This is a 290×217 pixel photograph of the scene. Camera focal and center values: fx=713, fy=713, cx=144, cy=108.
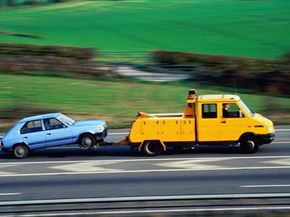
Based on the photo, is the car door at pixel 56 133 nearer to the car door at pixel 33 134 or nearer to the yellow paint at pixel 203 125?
the car door at pixel 33 134

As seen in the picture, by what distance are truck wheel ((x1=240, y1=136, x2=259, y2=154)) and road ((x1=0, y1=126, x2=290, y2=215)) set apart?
208mm

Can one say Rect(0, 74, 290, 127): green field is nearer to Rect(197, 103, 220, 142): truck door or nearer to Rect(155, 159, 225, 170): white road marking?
Rect(197, 103, 220, 142): truck door

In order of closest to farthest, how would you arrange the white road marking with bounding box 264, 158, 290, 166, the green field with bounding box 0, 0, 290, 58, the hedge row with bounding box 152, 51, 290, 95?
the white road marking with bounding box 264, 158, 290, 166 < the hedge row with bounding box 152, 51, 290, 95 < the green field with bounding box 0, 0, 290, 58

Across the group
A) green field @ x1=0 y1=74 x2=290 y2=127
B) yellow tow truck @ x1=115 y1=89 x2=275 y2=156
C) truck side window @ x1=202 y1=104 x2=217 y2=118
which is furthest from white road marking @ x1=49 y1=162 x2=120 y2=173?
green field @ x1=0 y1=74 x2=290 y2=127

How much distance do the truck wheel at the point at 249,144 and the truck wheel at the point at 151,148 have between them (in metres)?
2.45

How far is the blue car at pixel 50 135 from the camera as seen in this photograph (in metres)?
21.3

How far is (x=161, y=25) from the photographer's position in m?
54.4

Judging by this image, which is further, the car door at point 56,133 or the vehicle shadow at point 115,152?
the car door at point 56,133

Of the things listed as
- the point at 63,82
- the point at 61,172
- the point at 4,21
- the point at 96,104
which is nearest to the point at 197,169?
the point at 61,172

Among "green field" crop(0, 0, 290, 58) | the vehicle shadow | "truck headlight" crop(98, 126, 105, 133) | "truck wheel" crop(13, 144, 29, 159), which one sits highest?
"green field" crop(0, 0, 290, 58)

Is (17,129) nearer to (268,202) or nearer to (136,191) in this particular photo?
(136,191)

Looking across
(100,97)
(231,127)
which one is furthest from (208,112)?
(100,97)

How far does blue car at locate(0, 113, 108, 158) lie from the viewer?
21.3 m

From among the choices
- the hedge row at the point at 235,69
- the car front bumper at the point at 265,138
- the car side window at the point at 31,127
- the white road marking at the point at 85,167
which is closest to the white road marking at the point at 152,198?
the white road marking at the point at 85,167
